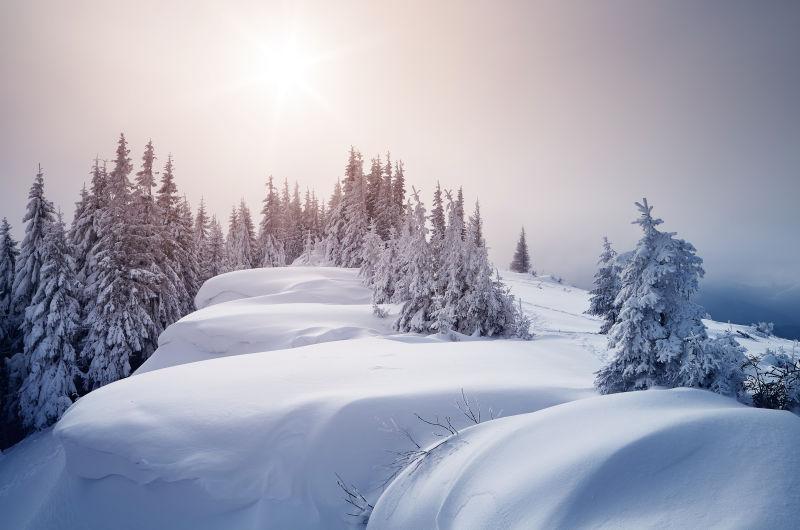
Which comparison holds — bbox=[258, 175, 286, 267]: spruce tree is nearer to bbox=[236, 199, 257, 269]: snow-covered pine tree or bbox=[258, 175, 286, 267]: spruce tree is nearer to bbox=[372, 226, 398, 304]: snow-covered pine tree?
bbox=[236, 199, 257, 269]: snow-covered pine tree

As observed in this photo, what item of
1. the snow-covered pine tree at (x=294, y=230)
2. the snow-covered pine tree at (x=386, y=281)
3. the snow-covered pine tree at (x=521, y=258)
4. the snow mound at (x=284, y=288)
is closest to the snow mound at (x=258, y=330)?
the snow mound at (x=284, y=288)

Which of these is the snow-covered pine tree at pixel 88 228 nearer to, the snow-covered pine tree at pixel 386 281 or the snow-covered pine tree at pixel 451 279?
the snow-covered pine tree at pixel 386 281

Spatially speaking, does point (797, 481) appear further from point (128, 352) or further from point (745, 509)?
point (128, 352)

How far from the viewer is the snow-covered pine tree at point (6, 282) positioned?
75.7ft

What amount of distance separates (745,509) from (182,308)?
107ft

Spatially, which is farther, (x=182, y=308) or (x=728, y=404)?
(x=182, y=308)

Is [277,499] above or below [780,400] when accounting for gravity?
below

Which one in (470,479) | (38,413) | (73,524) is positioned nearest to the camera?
(470,479)

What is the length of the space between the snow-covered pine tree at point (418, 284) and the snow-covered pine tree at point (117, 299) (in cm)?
1603

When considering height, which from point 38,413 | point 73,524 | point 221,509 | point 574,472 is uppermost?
point 574,472

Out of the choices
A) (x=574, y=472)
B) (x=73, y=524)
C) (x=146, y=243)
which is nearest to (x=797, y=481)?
(x=574, y=472)

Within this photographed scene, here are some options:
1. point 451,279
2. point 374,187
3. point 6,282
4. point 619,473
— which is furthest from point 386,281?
point 374,187

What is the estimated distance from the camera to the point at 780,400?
20.3 ft

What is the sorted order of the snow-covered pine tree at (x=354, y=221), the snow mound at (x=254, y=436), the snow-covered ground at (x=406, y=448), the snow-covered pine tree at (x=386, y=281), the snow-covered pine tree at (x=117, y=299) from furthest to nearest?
the snow-covered pine tree at (x=354, y=221) → the snow-covered pine tree at (x=386, y=281) → the snow-covered pine tree at (x=117, y=299) → the snow mound at (x=254, y=436) → the snow-covered ground at (x=406, y=448)
